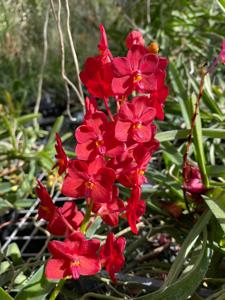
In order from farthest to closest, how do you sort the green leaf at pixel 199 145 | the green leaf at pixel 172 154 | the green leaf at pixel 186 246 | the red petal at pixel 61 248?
the green leaf at pixel 172 154
the green leaf at pixel 199 145
the green leaf at pixel 186 246
the red petal at pixel 61 248

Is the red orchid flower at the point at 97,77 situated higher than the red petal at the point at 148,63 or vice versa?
the red petal at the point at 148,63

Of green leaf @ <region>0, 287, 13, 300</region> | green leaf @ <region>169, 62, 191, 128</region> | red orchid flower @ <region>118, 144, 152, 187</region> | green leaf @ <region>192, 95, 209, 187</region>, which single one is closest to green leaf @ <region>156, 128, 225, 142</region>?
green leaf @ <region>192, 95, 209, 187</region>

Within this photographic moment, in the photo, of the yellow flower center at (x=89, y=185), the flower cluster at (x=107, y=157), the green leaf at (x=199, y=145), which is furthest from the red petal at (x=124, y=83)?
the green leaf at (x=199, y=145)

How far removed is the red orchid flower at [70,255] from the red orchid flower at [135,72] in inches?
6.4

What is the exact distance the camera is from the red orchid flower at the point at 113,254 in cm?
58

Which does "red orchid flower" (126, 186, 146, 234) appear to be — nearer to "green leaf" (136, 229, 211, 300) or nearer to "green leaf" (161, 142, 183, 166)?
"green leaf" (136, 229, 211, 300)

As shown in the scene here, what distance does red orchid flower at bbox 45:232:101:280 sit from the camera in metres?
0.54

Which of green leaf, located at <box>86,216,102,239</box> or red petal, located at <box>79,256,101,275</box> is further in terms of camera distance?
green leaf, located at <box>86,216,102,239</box>

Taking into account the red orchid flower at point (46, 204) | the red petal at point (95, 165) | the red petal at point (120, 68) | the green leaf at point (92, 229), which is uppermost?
the red petal at point (120, 68)

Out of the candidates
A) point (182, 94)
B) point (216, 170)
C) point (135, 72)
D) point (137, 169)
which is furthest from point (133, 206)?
point (182, 94)

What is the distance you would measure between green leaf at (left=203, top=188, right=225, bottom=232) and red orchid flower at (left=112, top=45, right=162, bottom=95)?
0.21 meters

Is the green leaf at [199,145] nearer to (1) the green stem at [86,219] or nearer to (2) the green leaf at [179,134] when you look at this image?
(2) the green leaf at [179,134]

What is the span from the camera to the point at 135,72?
0.57 metres

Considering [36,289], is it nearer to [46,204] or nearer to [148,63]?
[46,204]
